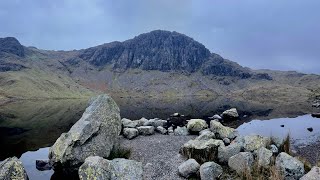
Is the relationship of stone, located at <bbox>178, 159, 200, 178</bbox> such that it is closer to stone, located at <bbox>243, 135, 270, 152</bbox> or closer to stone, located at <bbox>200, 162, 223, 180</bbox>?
stone, located at <bbox>200, 162, 223, 180</bbox>

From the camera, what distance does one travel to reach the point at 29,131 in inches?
2256

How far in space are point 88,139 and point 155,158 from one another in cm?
671

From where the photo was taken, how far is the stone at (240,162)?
24016 millimetres

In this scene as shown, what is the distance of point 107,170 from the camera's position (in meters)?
21.9

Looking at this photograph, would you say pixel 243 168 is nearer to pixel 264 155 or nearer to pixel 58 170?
pixel 264 155

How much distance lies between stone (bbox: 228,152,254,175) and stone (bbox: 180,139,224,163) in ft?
7.58

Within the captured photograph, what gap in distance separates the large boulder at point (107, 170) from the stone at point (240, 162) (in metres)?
7.57

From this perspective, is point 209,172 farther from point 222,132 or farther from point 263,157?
point 222,132

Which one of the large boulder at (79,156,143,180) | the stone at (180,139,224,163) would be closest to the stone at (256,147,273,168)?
the stone at (180,139,224,163)

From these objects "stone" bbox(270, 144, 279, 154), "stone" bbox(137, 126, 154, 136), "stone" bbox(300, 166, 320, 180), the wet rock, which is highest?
"stone" bbox(300, 166, 320, 180)

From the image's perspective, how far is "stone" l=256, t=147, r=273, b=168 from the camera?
24.1 metres

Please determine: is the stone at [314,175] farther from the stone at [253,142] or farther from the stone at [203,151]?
the stone at [203,151]

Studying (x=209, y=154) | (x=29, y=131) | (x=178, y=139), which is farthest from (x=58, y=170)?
(x=29, y=131)

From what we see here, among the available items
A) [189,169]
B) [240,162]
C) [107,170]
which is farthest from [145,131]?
[107,170]
